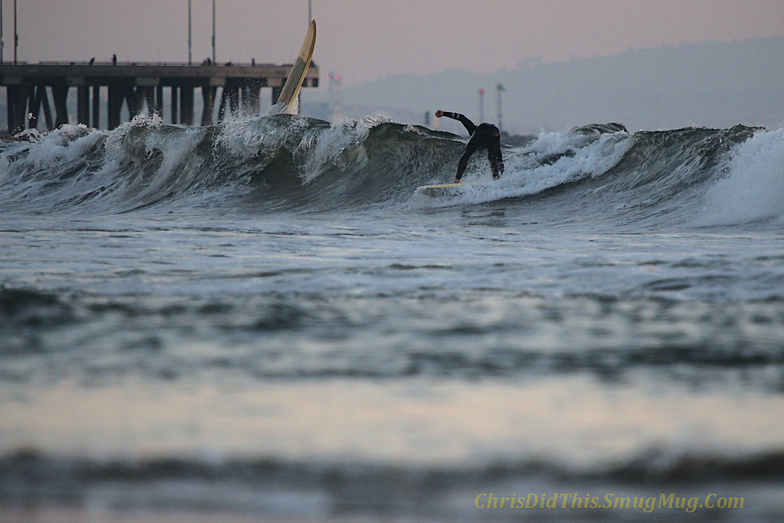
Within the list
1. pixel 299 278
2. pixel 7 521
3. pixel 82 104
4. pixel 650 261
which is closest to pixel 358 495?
pixel 7 521

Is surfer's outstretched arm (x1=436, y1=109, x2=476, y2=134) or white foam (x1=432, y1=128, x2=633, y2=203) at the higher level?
surfer's outstretched arm (x1=436, y1=109, x2=476, y2=134)

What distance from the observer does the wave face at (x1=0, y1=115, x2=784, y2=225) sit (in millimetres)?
11789

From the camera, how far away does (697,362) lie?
3113 mm

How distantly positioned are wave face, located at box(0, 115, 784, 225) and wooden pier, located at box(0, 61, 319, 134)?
32.3 metres

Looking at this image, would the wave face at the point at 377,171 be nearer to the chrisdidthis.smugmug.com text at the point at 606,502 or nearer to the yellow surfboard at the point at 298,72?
the yellow surfboard at the point at 298,72

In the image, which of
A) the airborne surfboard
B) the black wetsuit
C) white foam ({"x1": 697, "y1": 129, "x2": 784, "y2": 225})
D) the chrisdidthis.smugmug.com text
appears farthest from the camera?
the airborne surfboard

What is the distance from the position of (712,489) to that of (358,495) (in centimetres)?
82

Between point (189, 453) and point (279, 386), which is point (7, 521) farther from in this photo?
point (279, 386)

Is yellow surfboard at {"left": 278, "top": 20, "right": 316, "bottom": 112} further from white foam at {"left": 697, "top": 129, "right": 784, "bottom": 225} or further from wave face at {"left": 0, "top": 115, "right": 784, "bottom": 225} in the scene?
white foam at {"left": 697, "top": 129, "right": 784, "bottom": 225}

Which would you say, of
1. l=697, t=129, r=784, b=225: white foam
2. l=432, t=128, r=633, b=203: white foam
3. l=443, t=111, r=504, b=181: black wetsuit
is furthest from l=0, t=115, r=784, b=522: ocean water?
l=432, t=128, r=633, b=203: white foam

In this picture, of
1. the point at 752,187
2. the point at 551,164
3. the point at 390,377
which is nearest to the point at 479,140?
the point at 551,164

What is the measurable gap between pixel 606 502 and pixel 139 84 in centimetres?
5521

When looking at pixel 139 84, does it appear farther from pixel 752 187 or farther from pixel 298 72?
pixel 752 187

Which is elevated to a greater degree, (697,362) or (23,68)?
(23,68)
